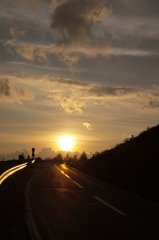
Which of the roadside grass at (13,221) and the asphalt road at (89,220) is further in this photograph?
the asphalt road at (89,220)

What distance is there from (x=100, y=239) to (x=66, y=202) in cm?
392

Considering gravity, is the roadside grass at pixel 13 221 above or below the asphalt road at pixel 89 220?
above

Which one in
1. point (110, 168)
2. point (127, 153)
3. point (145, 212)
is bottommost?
point (145, 212)

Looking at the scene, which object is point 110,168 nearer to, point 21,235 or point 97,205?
point 97,205

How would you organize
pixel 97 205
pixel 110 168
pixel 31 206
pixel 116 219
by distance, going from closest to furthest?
1. pixel 116 219
2. pixel 31 206
3. pixel 97 205
4. pixel 110 168

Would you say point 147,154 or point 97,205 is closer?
point 97,205

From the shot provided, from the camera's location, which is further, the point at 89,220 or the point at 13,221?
the point at 89,220

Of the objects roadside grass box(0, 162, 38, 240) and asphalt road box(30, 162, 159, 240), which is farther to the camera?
asphalt road box(30, 162, 159, 240)

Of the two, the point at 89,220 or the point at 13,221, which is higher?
the point at 13,221

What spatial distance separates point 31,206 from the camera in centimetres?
781

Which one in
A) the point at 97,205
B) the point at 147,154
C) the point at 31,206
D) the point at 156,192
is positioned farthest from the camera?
the point at 147,154

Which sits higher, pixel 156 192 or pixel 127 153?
pixel 127 153

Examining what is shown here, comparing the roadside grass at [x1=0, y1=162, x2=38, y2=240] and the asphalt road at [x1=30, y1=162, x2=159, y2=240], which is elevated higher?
the roadside grass at [x1=0, y1=162, x2=38, y2=240]

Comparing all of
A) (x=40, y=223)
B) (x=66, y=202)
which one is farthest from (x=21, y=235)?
(x=66, y=202)
